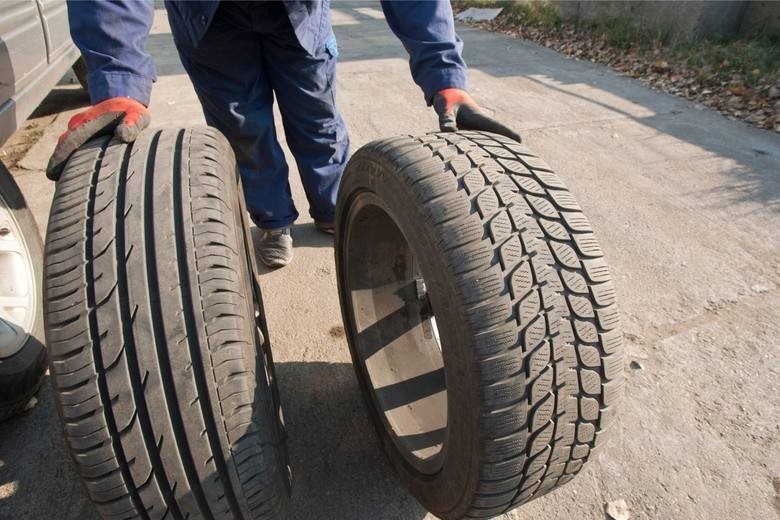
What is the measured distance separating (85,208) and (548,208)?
1.08 metres

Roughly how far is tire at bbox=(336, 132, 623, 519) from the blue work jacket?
2.09ft

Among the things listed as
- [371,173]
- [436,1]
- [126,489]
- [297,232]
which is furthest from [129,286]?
[297,232]

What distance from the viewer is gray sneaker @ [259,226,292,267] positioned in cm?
292

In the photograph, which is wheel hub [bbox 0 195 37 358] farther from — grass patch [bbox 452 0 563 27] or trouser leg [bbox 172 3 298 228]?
grass patch [bbox 452 0 563 27]

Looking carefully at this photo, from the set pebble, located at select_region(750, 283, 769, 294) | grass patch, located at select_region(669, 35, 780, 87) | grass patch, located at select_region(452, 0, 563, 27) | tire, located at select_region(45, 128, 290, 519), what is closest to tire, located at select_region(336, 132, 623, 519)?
tire, located at select_region(45, 128, 290, 519)

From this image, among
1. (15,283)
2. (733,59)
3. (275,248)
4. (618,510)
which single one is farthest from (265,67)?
(733,59)

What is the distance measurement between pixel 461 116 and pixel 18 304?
72.5 inches

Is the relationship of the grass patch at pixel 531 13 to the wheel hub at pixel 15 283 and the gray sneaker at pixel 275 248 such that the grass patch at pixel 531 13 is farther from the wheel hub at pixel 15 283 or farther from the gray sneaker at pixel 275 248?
the wheel hub at pixel 15 283

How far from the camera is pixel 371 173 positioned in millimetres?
1500

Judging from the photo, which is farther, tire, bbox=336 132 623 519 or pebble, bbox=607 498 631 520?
pebble, bbox=607 498 631 520

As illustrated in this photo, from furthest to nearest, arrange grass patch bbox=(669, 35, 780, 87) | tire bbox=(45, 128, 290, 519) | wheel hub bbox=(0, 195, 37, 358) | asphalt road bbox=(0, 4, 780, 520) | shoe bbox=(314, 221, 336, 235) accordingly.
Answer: grass patch bbox=(669, 35, 780, 87), shoe bbox=(314, 221, 336, 235), wheel hub bbox=(0, 195, 37, 358), asphalt road bbox=(0, 4, 780, 520), tire bbox=(45, 128, 290, 519)

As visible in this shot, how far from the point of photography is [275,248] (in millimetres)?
2926

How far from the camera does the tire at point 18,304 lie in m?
1.91

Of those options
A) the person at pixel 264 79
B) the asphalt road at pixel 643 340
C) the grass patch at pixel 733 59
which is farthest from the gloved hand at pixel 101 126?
the grass patch at pixel 733 59
